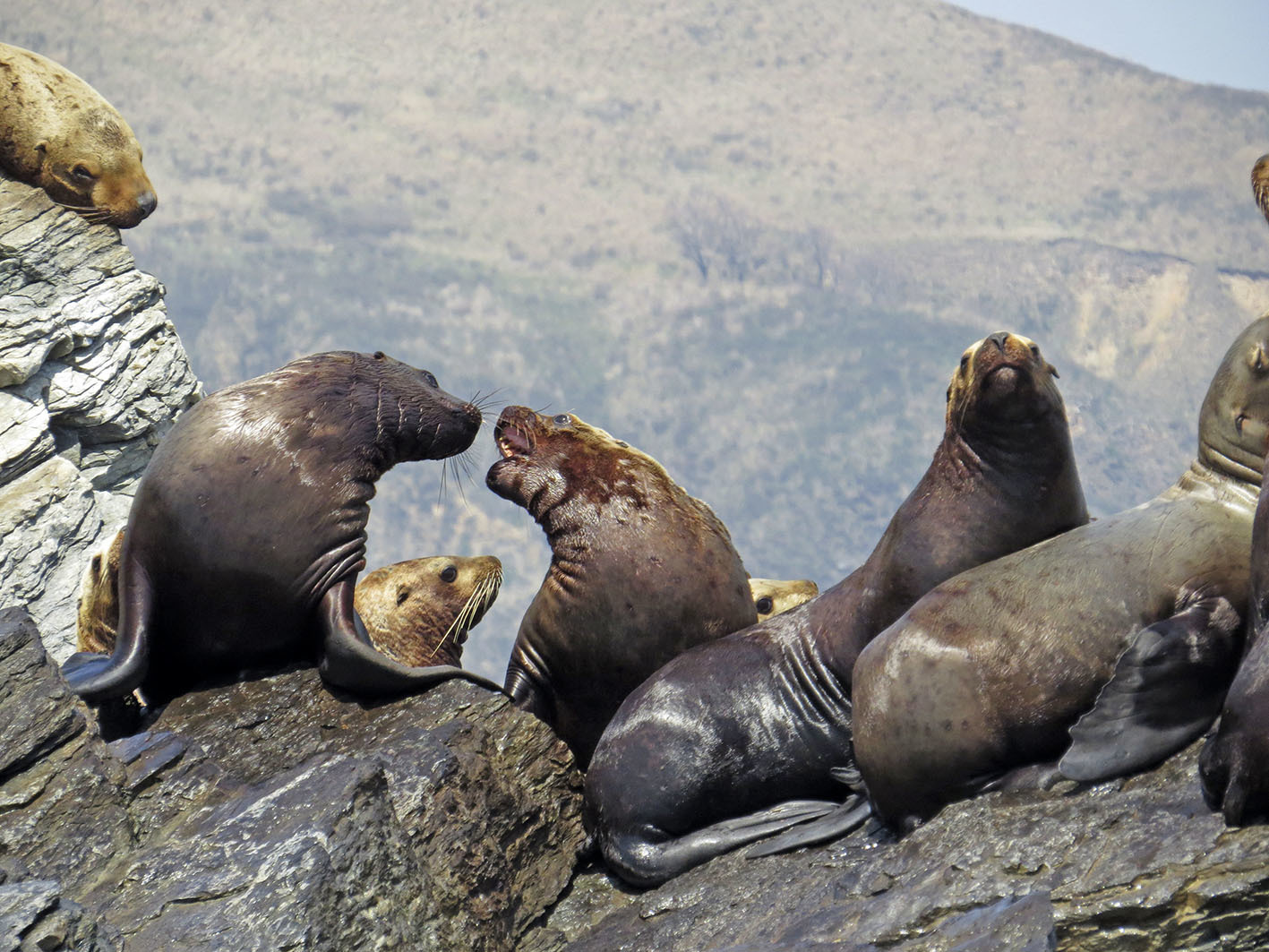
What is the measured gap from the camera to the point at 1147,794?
3938mm

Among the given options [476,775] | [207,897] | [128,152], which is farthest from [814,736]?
[128,152]

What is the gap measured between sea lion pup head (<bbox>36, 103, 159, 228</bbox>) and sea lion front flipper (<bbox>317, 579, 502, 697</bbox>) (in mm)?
10687

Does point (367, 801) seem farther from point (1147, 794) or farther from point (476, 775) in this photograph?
point (1147, 794)

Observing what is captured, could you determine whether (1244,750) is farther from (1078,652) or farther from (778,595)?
(778,595)

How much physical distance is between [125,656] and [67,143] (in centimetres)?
1078

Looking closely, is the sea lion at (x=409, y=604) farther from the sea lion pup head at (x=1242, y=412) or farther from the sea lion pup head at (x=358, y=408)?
the sea lion pup head at (x=1242, y=412)

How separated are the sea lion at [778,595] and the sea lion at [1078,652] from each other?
3282 mm

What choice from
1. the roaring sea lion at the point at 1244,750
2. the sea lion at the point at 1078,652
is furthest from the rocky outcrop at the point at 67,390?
the roaring sea lion at the point at 1244,750

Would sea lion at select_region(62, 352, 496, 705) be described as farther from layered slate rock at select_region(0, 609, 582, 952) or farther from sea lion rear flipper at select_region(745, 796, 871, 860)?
sea lion rear flipper at select_region(745, 796, 871, 860)

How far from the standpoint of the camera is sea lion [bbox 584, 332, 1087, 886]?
17.0ft

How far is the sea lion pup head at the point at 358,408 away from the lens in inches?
243

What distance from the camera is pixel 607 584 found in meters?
5.98

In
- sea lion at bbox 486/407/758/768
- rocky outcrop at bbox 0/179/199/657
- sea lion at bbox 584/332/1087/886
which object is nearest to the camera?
sea lion at bbox 584/332/1087/886

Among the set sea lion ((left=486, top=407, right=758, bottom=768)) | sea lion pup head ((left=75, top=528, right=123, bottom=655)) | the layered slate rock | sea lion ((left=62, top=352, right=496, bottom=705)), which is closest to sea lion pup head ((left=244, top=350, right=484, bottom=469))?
sea lion ((left=62, top=352, right=496, bottom=705))
